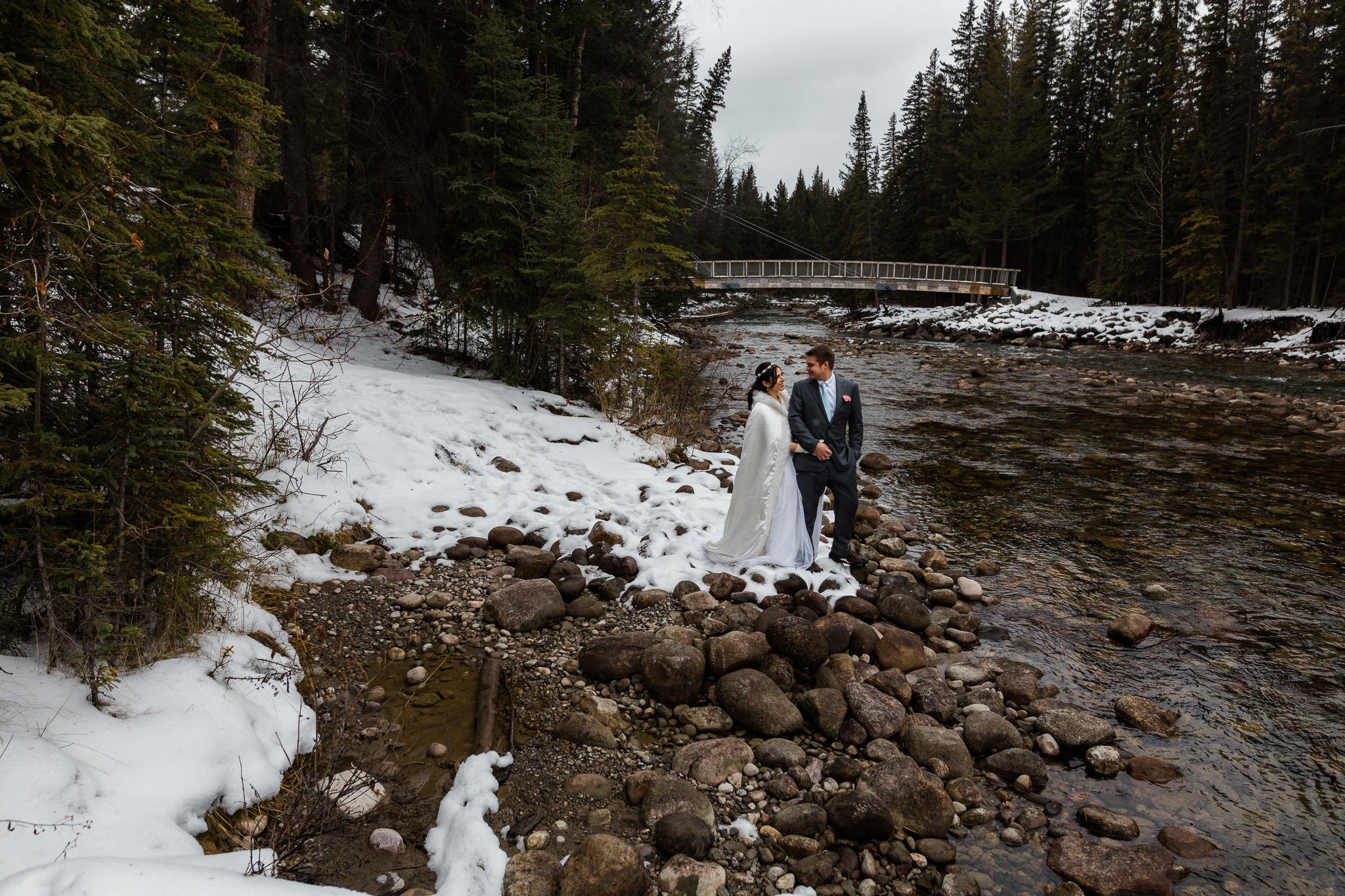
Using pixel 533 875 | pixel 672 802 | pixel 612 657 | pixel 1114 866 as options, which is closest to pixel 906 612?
pixel 1114 866

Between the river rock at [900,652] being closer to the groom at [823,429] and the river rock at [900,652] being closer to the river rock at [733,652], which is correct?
the river rock at [733,652]

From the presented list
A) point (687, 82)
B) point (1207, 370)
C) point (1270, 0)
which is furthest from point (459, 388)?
point (1270, 0)

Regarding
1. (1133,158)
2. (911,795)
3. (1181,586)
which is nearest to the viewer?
(911,795)

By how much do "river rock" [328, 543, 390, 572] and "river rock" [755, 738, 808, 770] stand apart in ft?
11.9

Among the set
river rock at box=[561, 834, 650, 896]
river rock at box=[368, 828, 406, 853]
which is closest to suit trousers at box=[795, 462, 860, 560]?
river rock at box=[561, 834, 650, 896]

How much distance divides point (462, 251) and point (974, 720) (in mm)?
9567

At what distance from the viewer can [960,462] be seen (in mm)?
11273

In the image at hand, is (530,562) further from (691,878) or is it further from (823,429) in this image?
(691,878)

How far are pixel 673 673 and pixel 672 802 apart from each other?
1.05 metres

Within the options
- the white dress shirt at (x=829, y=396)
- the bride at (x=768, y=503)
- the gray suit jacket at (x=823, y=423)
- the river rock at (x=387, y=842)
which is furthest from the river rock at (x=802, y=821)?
the white dress shirt at (x=829, y=396)

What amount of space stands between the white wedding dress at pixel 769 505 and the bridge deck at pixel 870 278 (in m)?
33.6

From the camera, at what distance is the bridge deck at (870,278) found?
4044 cm

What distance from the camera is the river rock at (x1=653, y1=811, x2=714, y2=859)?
3125mm

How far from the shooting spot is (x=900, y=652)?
16.6ft
